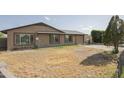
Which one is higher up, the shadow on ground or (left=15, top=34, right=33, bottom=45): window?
(left=15, top=34, right=33, bottom=45): window

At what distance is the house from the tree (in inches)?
310

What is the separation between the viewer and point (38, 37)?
20484mm

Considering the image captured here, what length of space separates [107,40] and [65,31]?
31.3ft

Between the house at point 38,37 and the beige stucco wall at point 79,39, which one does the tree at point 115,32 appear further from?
the beige stucco wall at point 79,39

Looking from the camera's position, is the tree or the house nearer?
the tree

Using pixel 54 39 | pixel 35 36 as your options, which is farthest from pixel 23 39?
pixel 54 39

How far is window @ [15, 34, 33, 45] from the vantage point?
62.6 ft

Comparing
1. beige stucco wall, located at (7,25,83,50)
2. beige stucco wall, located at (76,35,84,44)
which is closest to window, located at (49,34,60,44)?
beige stucco wall, located at (7,25,83,50)

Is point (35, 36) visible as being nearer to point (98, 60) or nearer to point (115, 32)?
point (115, 32)

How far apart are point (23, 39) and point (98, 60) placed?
937 centimetres

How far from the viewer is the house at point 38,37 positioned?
1880 centimetres

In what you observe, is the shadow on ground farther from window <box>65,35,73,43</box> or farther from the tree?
window <box>65,35,73,43</box>
